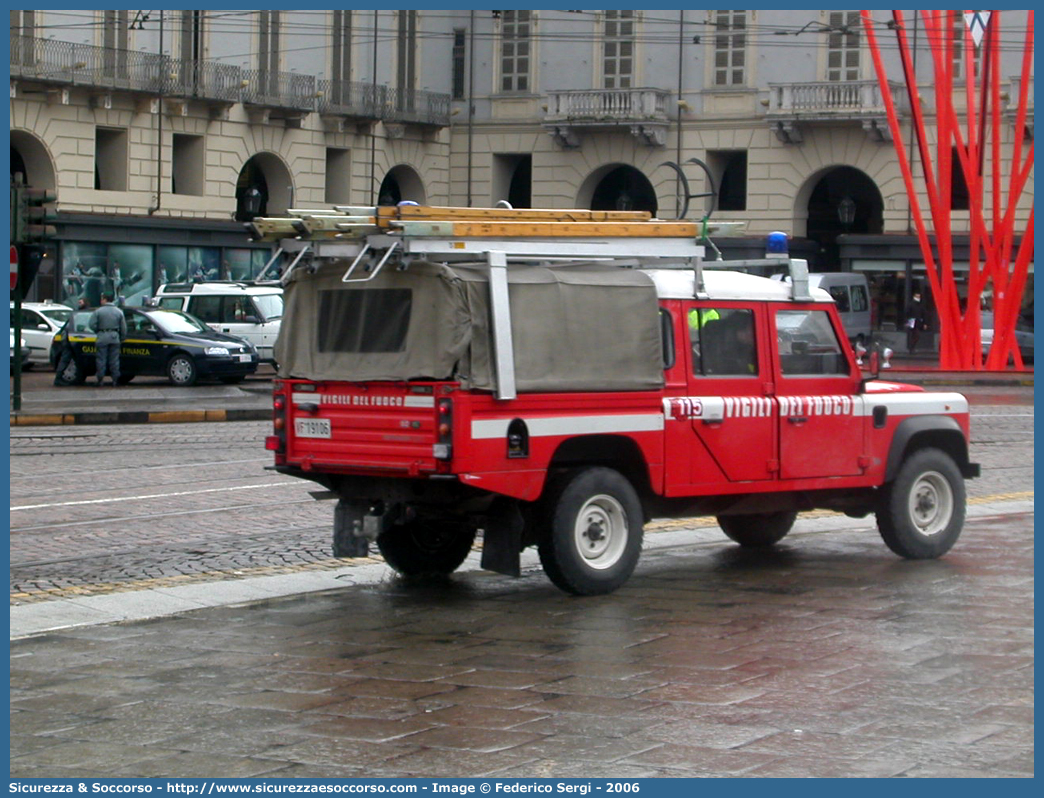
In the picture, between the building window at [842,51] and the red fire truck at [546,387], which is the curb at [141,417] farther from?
the building window at [842,51]

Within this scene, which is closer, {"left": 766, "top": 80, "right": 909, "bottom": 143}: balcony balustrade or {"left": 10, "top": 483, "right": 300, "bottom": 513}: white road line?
{"left": 10, "top": 483, "right": 300, "bottom": 513}: white road line

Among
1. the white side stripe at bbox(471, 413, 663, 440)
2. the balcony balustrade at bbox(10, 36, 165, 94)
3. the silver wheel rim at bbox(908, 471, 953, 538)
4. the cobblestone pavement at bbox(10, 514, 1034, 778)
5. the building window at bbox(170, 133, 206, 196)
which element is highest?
the balcony balustrade at bbox(10, 36, 165, 94)

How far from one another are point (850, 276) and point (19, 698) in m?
39.4

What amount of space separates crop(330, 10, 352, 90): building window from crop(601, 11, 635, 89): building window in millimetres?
7349

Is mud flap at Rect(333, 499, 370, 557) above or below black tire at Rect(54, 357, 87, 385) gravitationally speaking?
below

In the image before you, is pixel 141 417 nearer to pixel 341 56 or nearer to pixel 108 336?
pixel 108 336

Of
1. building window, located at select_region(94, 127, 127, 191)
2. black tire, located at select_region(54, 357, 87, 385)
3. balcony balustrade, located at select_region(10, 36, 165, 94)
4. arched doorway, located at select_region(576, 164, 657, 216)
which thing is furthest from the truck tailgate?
arched doorway, located at select_region(576, 164, 657, 216)

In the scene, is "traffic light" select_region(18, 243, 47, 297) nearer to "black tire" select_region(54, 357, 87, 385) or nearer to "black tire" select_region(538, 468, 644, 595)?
"black tire" select_region(54, 357, 87, 385)

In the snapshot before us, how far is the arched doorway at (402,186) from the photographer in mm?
49594

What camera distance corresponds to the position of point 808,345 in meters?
10.6

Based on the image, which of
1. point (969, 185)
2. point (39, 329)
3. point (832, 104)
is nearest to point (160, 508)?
point (39, 329)

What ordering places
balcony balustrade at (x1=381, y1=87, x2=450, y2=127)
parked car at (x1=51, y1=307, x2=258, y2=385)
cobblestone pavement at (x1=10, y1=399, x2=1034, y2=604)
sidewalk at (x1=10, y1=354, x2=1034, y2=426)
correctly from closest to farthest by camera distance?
cobblestone pavement at (x1=10, y1=399, x2=1034, y2=604)
sidewalk at (x1=10, y1=354, x2=1034, y2=426)
parked car at (x1=51, y1=307, x2=258, y2=385)
balcony balustrade at (x1=381, y1=87, x2=450, y2=127)

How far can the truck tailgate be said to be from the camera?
909 centimetres

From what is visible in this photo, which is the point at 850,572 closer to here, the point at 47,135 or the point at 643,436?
the point at 643,436
